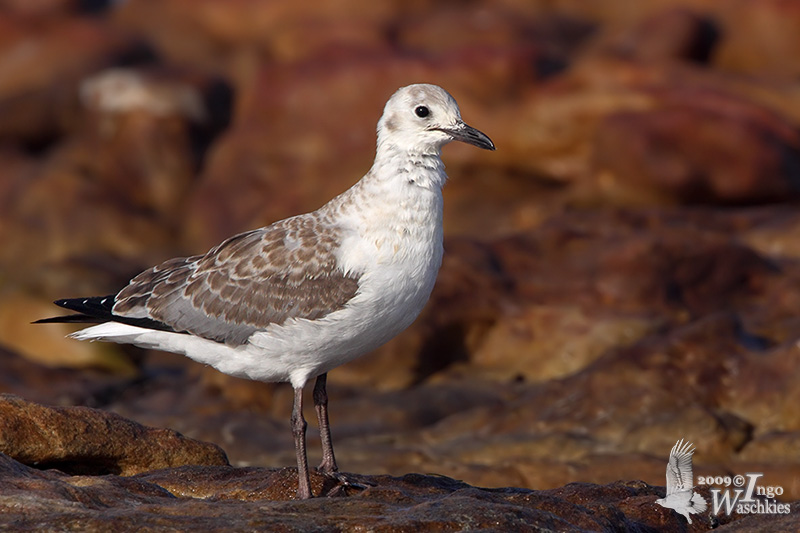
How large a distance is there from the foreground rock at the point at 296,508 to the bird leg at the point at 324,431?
734 mm

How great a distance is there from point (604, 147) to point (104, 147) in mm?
11844

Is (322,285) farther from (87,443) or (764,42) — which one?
(764,42)

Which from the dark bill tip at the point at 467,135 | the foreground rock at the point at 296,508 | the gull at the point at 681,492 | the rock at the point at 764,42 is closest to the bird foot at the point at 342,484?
the foreground rock at the point at 296,508

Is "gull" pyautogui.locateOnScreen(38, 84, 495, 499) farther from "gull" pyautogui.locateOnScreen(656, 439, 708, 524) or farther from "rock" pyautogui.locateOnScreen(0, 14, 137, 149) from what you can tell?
"rock" pyautogui.locateOnScreen(0, 14, 137, 149)

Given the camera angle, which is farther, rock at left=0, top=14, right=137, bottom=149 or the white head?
rock at left=0, top=14, right=137, bottom=149

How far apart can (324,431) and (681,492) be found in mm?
2783

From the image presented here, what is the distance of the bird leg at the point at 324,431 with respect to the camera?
822 cm

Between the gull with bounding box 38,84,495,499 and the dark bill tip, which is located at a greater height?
the dark bill tip

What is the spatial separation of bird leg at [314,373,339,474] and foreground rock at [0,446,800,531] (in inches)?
28.9

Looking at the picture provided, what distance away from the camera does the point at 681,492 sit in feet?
23.1

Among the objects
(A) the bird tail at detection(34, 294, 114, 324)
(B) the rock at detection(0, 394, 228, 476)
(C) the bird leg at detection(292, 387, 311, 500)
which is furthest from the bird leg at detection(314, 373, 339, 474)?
(A) the bird tail at detection(34, 294, 114, 324)

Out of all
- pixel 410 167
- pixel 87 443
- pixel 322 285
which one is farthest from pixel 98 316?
pixel 410 167

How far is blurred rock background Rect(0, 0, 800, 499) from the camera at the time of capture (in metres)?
11.9

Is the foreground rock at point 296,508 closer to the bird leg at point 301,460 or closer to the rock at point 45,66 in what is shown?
the bird leg at point 301,460
